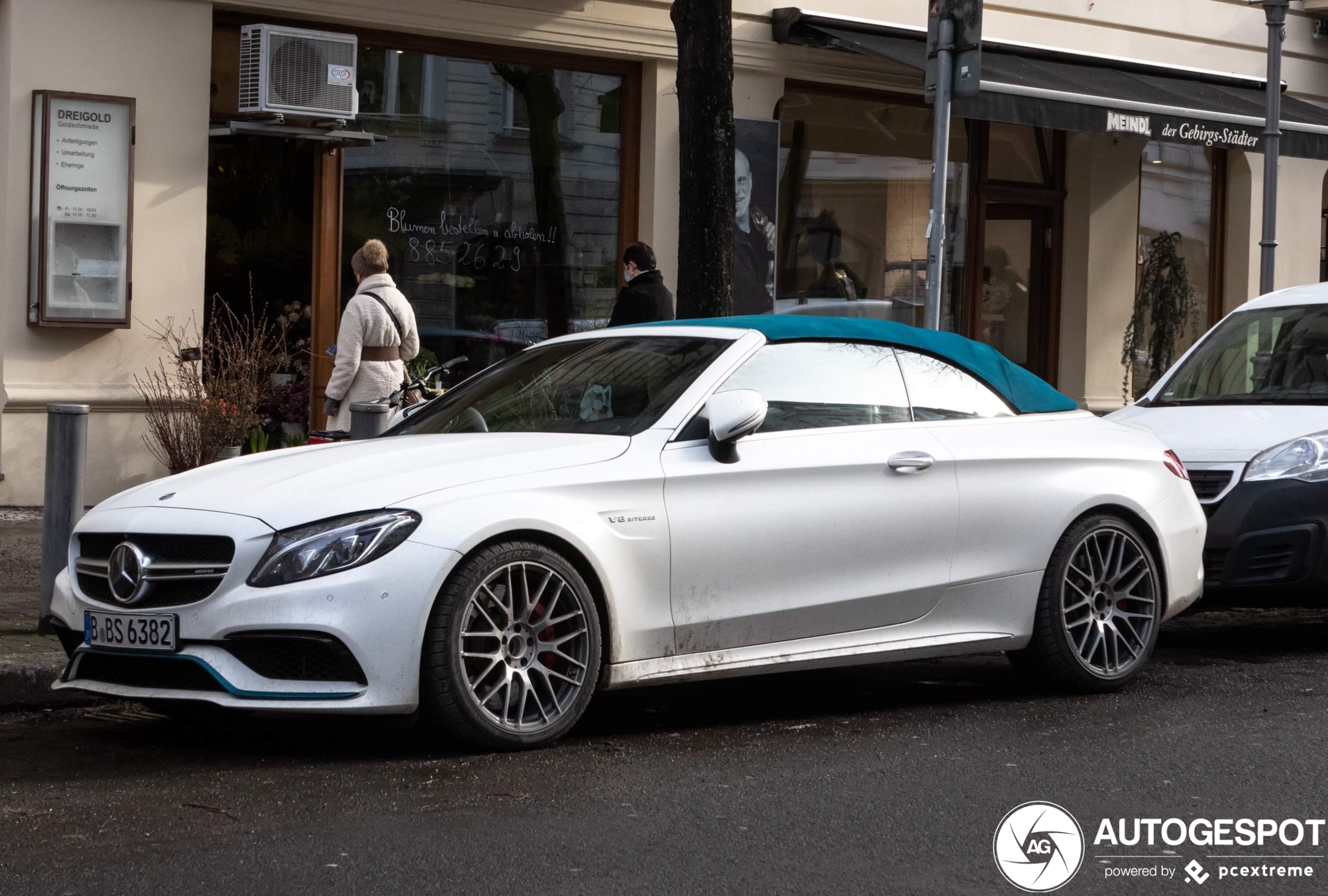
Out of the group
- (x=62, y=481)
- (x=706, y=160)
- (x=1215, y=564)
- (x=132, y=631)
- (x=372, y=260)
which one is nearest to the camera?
(x=132, y=631)

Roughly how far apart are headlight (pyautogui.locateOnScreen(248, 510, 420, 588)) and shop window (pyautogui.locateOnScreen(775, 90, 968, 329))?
10669 millimetres

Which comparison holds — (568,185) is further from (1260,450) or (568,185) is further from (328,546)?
(328,546)

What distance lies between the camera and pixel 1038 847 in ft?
15.7

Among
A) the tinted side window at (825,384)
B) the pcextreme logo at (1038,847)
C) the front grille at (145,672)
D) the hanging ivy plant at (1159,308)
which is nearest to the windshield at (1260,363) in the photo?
the tinted side window at (825,384)

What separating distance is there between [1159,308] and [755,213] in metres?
6.05

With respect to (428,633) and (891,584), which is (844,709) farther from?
(428,633)

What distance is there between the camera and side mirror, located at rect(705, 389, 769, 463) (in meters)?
6.00

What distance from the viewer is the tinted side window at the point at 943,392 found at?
6.89m

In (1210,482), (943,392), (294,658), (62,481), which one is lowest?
(294,658)

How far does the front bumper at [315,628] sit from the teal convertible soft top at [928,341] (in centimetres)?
183

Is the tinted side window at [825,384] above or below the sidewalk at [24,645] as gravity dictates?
above

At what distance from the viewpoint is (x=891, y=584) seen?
21.4ft

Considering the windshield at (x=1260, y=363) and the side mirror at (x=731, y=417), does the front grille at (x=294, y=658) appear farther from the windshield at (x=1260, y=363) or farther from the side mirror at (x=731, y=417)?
the windshield at (x=1260, y=363)

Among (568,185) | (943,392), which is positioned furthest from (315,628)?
(568,185)
